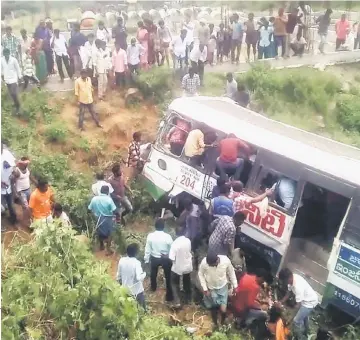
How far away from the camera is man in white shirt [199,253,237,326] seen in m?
6.21

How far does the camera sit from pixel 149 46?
12398 millimetres

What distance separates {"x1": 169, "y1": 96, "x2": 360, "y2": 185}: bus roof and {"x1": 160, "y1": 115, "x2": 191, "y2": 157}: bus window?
0.13 metres

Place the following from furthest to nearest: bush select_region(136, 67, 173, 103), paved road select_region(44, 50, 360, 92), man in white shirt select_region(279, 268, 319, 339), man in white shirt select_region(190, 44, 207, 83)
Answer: man in white shirt select_region(190, 44, 207, 83) → bush select_region(136, 67, 173, 103) → paved road select_region(44, 50, 360, 92) → man in white shirt select_region(279, 268, 319, 339)

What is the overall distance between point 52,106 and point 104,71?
1.15 meters

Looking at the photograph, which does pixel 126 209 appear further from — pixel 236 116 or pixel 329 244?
pixel 329 244

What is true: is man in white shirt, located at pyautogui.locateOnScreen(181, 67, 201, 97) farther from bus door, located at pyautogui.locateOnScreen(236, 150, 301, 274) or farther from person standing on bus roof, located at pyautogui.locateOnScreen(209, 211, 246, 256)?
person standing on bus roof, located at pyautogui.locateOnScreen(209, 211, 246, 256)

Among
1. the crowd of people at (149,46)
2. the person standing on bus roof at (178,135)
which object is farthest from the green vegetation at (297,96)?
the person standing on bus roof at (178,135)

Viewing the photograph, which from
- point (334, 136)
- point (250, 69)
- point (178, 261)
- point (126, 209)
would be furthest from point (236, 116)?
point (250, 69)

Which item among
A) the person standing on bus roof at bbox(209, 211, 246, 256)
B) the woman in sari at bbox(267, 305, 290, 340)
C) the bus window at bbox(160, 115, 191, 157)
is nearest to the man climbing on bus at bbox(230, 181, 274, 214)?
the person standing on bus roof at bbox(209, 211, 246, 256)

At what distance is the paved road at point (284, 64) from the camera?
38.0ft

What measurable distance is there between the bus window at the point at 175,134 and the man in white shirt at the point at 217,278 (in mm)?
2395

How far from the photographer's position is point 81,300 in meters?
5.47

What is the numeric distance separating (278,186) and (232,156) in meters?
0.72

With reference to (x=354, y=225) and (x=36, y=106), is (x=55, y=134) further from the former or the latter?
(x=354, y=225)
